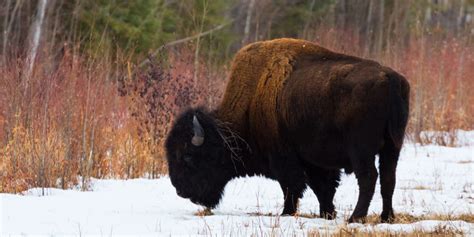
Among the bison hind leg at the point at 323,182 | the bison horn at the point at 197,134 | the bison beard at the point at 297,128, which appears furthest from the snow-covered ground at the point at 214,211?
the bison horn at the point at 197,134

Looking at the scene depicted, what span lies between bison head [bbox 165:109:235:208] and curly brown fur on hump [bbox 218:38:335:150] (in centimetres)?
26

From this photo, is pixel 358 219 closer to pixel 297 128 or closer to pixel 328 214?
pixel 328 214

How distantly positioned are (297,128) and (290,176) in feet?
1.81

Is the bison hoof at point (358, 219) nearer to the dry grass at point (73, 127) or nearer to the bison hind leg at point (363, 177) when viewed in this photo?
the bison hind leg at point (363, 177)

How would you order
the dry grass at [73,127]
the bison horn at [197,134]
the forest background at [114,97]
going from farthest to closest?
1. the forest background at [114,97]
2. the dry grass at [73,127]
3. the bison horn at [197,134]

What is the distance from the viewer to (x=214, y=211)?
9.48m

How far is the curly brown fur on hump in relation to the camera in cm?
911

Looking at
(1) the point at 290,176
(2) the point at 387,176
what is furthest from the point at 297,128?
(2) the point at 387,176

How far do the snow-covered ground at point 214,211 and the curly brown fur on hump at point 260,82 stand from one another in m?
0.86

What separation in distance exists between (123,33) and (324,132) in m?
15.6

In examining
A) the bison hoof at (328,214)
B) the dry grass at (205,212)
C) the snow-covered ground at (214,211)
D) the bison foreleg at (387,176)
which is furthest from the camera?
the dry grass at (205,212)

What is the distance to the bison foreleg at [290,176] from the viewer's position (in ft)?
29.6

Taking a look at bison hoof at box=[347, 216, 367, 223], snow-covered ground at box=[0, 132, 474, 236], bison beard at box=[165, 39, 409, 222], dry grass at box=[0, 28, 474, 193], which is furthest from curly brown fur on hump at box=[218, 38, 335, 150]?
dry grass at box=[0, 28, 474, 193]

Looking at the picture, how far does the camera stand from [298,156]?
903cm
